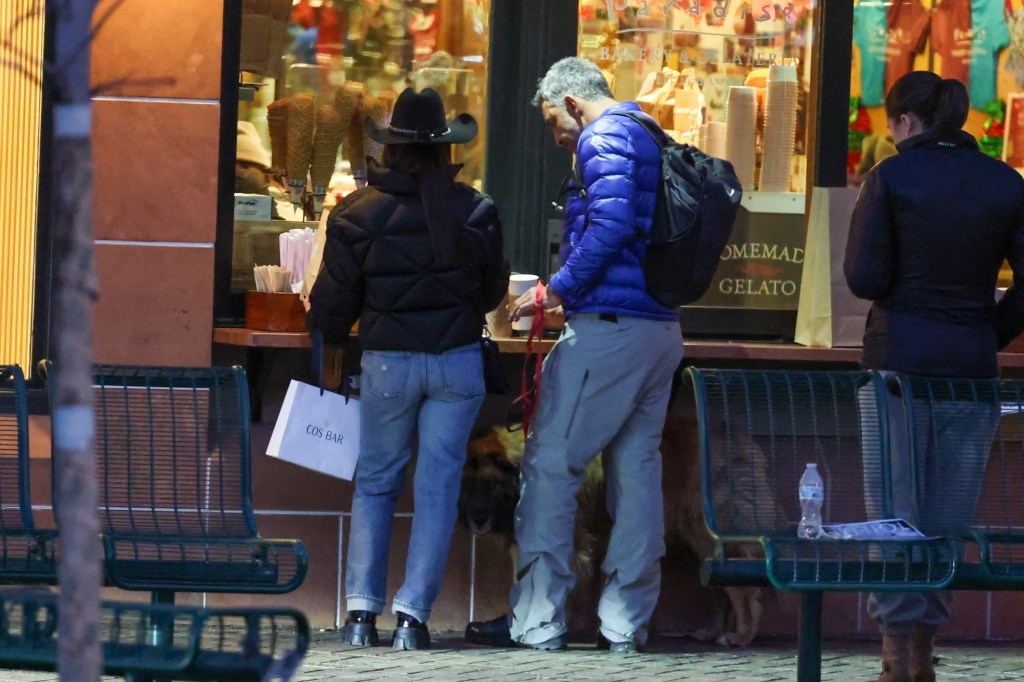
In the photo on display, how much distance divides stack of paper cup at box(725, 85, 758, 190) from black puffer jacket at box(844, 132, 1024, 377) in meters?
2.11

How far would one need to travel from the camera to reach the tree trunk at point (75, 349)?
2.76 m

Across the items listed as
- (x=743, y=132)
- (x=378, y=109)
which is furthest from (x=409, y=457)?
(x=743, y=132)

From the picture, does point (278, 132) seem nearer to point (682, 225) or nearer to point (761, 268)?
point (682, 225)

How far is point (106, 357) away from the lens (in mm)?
7023

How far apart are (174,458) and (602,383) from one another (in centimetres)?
171

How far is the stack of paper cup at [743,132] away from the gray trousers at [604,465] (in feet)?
4.87

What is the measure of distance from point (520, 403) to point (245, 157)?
5.13 feet

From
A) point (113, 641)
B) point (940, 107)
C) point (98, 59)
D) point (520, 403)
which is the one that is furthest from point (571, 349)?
point (113, 641)

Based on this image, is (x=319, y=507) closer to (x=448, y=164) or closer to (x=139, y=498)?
(x=448, y=164)

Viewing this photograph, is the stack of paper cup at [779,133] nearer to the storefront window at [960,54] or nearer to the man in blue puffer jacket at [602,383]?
the storefront window at [960,54]

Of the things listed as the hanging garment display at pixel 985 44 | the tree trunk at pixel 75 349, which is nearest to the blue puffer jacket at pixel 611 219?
the hanging garment display at pixel 985 44

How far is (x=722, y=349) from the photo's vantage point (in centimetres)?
711

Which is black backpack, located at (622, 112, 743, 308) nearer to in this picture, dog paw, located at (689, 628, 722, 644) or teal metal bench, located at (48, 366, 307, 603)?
dog paw, located at (689, 628, 722, 644)

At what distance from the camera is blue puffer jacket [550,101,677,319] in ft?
20.6
